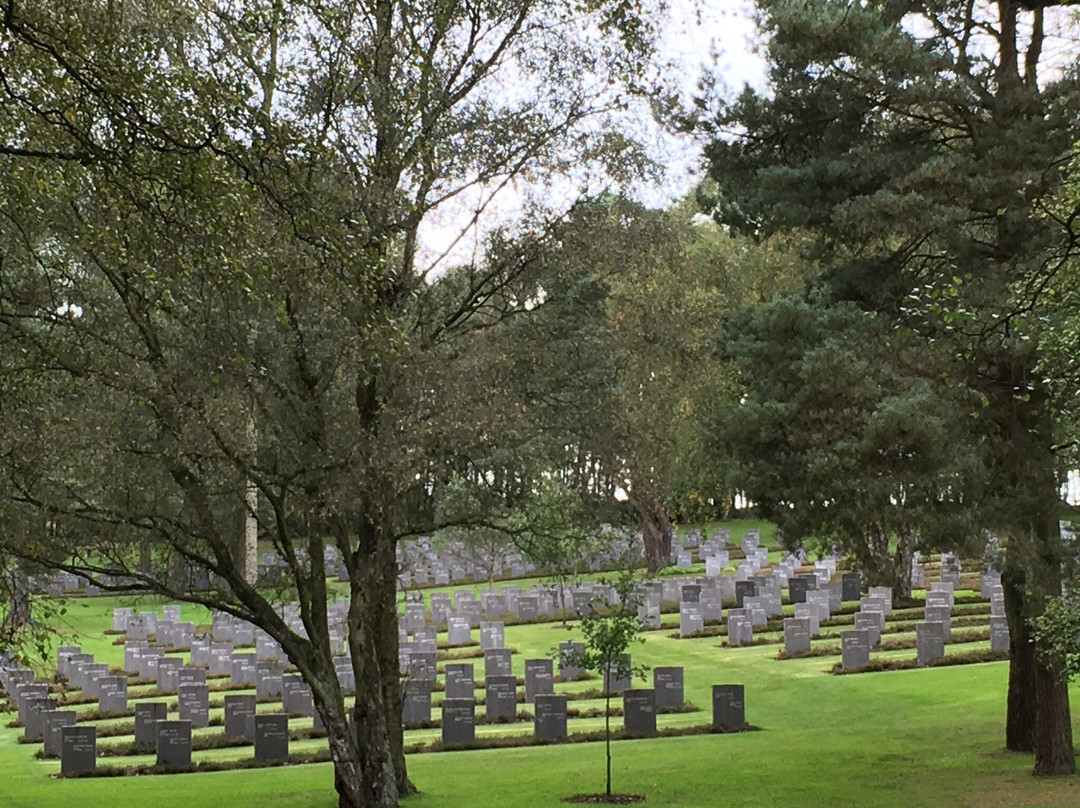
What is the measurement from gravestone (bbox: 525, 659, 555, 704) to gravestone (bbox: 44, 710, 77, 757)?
781 cm

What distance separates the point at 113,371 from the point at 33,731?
13.5 meters

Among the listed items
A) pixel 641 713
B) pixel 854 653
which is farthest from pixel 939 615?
pixel 641 713

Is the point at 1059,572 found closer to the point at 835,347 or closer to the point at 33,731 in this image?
the point at 835,347

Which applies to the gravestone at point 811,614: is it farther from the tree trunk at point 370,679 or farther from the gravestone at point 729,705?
the tree trunk at point 370,679

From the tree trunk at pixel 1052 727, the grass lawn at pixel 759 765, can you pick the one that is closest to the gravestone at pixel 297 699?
the grass lawn at pixel 759 765

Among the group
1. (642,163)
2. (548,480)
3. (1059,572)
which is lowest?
(1059,572)

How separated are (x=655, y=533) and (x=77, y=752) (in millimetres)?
29838

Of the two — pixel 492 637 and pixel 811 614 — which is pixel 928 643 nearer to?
pixel 811 614

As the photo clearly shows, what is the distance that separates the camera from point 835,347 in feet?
51.2

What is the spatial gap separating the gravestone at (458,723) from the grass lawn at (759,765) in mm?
658

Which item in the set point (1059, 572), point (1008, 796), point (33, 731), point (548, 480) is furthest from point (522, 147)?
point (33, 731)

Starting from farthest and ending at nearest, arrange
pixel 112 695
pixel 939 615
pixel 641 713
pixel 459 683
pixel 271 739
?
pixel 939 615
pixel 112 695
pixel 459 683
pixel 641 713
pixel 271 739

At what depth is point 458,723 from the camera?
70.0 ft

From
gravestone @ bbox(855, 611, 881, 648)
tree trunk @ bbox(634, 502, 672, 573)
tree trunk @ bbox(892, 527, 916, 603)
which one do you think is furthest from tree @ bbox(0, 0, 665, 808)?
tree trunk @ bbox(634, 502, 672, 573)
